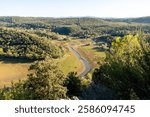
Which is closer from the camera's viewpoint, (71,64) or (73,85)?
(73,85)

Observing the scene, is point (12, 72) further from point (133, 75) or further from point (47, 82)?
point (133, 75)

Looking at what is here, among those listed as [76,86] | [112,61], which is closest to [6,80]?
[76,86]

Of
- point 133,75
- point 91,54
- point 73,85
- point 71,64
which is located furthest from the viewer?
point 91,54

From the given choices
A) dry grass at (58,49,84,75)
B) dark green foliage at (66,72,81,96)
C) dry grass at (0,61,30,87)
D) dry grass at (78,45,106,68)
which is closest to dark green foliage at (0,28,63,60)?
dry grass at (58,49,84,75)

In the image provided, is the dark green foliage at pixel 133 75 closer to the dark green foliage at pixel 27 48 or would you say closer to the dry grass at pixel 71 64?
the dry grass at pixel 71 64

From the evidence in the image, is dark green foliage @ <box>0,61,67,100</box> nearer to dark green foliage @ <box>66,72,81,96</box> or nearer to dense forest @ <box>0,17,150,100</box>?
dense forest @ <box>0,17,150,100</box>

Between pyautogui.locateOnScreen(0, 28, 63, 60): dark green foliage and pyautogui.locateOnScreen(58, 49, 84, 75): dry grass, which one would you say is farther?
pyautogui.locateOnScreen(0, 28, 63, 60): dark green foliage

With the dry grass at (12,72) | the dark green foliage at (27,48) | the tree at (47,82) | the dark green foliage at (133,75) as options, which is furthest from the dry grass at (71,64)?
the dark green foliage at (133,75)

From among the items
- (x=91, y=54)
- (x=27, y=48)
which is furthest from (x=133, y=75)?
(x=27, y=48)
